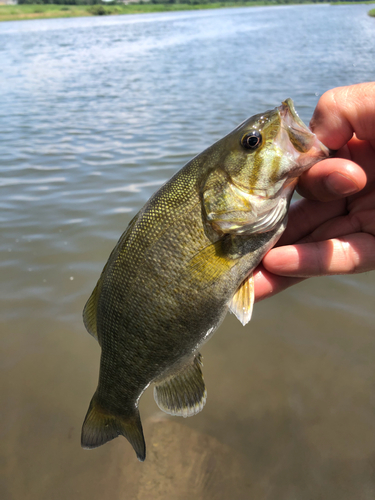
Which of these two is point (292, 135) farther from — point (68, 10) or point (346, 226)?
point (68, 10)

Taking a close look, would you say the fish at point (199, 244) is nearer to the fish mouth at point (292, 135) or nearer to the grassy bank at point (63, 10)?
the fish mouth at point (292, 135)

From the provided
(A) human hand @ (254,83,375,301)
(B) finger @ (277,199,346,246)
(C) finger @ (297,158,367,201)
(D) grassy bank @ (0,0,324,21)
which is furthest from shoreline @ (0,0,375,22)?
(C) finger @ (297,158,367,201)

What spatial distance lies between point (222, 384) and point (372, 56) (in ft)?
61.8

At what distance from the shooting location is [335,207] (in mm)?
2791

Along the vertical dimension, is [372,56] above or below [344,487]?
above

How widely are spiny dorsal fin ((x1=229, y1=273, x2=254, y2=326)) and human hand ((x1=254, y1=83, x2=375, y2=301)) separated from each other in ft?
0.69

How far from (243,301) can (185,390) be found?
706 millimetres

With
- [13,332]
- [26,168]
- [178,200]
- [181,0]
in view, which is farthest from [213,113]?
[181,0]

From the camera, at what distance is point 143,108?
12.3 meters

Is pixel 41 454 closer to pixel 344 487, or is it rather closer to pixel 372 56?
pixel 344 487

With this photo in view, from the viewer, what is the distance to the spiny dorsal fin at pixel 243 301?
2.25 meters

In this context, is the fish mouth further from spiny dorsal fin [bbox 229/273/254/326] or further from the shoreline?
the shoreline

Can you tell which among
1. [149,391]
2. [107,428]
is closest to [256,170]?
[107,428]

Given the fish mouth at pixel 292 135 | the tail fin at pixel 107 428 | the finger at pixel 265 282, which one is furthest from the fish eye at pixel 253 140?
the tail fin at pixel 107 428
